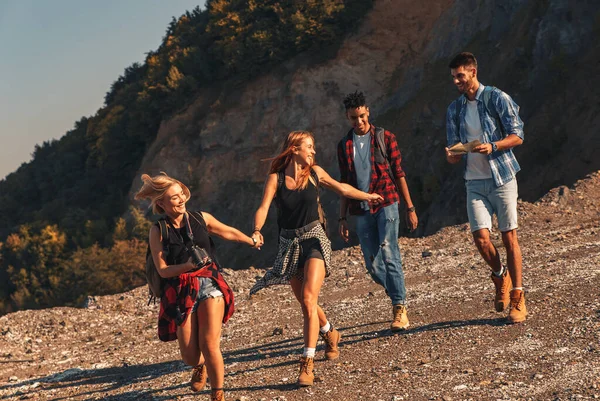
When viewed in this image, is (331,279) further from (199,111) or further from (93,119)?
(93,119)

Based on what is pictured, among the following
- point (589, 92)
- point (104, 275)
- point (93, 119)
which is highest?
point (93, 119)

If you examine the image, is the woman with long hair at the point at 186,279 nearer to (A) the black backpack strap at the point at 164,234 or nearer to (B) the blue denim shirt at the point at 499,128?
(A) the black backpack strap at the point at 164,234

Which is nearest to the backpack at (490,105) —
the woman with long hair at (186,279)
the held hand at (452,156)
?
the held hand at (452,156)

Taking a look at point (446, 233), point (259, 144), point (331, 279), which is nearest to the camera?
point (331, 279)

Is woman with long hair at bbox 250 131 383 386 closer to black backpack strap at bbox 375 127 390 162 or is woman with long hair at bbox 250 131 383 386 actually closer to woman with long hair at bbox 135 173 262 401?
woman with long hair at bbox 135 173 262 401

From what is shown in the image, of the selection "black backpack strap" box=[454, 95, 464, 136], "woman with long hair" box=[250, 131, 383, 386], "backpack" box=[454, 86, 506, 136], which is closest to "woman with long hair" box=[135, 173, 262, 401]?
"woman with long hair" box=[250, 131, 383, 386]

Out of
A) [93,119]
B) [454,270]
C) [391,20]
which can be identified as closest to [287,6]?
[391,20]

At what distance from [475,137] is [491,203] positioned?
0.64m

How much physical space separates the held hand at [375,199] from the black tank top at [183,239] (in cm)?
201

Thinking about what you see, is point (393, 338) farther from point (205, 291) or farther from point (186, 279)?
point (186, 279)

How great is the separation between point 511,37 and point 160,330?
2384cm

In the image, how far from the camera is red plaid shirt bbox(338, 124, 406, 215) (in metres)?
8.27

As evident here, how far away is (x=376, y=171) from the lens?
8281 mm

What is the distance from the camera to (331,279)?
14586 mm
